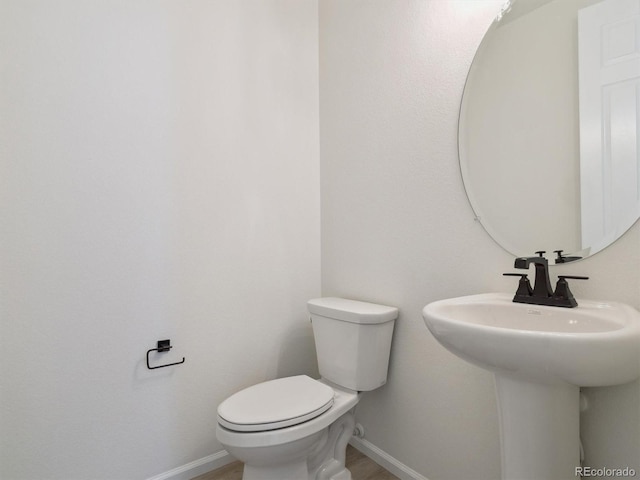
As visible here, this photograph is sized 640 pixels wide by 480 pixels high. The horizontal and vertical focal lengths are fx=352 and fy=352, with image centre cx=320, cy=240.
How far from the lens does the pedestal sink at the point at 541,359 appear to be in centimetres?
70

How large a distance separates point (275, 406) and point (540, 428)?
0.84 meters

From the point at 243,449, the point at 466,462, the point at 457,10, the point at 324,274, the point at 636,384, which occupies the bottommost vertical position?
the point at 466,462

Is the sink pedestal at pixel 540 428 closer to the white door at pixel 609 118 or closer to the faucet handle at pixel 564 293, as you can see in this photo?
the faucet handle at pixel 564 293

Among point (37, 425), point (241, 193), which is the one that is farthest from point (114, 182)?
point (37, 425)

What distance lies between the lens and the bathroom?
48.6 inches

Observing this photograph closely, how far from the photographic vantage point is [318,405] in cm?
130

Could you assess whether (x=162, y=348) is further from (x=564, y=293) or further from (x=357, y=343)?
(x=564, y=293)

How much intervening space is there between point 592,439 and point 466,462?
1.49ft

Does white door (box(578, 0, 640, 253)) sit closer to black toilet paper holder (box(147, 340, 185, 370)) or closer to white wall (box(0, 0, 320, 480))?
white wall (box(0, 0, 320, 480))

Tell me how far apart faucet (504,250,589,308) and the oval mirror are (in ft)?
0.35

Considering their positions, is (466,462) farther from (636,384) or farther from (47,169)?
(47,169)

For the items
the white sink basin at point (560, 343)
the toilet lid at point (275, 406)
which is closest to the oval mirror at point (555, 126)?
the white sink basin at point (560, 343)

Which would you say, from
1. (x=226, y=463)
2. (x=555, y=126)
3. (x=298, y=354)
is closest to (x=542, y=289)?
(x=555, y=126)

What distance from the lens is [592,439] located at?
996 mm
